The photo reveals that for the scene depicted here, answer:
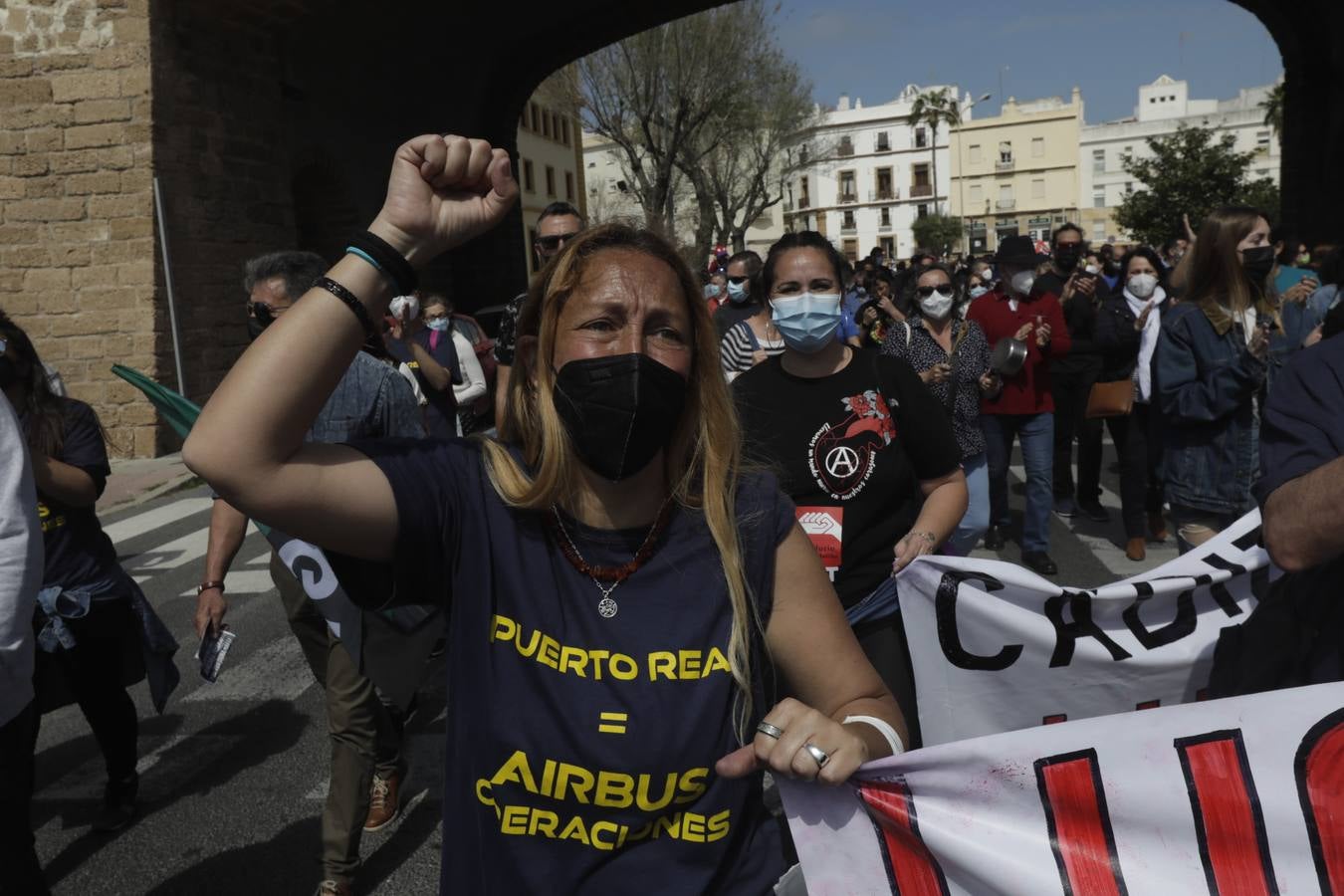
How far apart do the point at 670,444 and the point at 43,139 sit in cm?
1392

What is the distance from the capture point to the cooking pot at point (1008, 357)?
21.7 feet

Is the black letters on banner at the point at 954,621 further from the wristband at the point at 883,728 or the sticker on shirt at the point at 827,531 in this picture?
the wristband at the point at 883,728

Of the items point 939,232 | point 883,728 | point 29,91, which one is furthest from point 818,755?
point 939,232

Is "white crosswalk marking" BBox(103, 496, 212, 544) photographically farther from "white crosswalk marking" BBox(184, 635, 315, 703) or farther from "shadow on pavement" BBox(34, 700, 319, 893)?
"shadow on pavement" BBox(34, 700, 319, 893)

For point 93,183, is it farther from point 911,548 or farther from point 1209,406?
point 911,548

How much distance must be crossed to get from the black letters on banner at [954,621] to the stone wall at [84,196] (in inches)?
474

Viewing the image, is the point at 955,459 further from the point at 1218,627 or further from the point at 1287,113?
the point at 1287,113

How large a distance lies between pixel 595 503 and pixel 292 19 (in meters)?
15.2

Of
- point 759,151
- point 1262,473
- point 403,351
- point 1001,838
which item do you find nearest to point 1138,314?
point 403,351

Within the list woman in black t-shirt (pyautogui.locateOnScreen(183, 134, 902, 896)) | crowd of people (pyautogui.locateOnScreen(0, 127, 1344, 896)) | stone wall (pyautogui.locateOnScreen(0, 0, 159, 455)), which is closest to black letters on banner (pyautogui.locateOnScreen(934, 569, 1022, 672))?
crowd of people (pyautogui.locateOnScreen(0, 127, 1344, 896))

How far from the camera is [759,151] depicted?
41.1 m

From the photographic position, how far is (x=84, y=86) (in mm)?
13047

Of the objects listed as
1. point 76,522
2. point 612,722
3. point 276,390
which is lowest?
point 612,722

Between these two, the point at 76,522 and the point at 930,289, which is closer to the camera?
the point at 76,522
